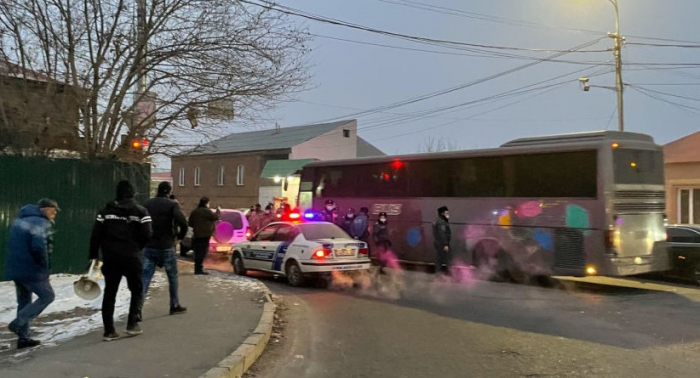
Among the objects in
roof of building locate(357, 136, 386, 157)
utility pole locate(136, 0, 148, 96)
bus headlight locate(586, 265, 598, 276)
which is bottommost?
bus headlight locate(586, 265, 598, 276)

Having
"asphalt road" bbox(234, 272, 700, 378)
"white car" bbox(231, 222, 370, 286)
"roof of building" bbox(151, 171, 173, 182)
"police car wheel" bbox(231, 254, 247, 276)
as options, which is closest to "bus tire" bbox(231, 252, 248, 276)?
"police car wheel" bbox(231, 254, 247, 276)

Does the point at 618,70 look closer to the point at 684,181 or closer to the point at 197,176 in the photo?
the point at 684,181

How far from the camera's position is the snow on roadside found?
743 centimetres

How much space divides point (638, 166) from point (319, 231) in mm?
7196

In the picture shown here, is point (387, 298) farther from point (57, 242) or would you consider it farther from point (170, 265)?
point (57, 242)

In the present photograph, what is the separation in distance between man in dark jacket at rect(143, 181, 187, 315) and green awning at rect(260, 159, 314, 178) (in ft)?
105

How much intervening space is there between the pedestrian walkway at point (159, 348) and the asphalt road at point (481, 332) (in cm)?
56

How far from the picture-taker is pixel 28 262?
670 cm

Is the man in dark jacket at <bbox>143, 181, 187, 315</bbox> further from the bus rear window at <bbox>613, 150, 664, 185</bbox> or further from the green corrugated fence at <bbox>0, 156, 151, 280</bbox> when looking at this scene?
the bus rear window at <bbox>613, 150, 664, 185</bbox>

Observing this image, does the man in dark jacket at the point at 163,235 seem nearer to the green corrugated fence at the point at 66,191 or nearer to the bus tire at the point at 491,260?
the green corrugated fence at the point at 66,191

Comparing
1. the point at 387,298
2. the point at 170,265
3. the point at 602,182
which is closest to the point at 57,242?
the point at 170,265

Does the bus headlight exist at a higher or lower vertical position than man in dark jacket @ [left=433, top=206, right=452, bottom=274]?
lower

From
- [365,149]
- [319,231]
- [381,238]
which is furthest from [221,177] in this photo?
[319,231]

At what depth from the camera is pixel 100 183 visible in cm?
1193
